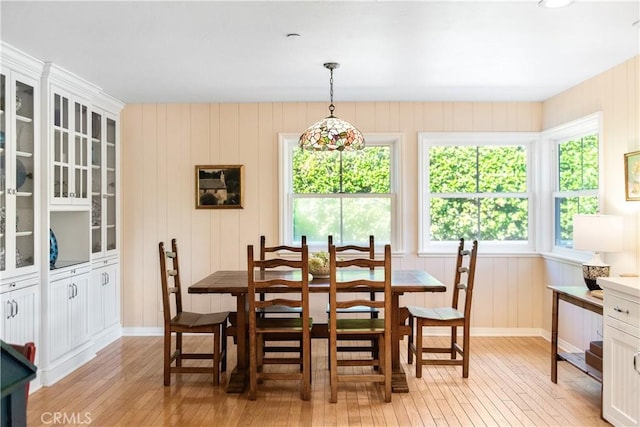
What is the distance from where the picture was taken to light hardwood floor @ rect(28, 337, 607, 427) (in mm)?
3086

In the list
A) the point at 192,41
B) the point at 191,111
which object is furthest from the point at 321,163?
the point at 192,41

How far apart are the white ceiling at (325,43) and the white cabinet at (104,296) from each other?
1712 millimetres

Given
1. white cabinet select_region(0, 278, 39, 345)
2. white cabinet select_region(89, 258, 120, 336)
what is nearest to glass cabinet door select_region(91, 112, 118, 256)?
white cabinet select_region(89, 258, 120, 336)

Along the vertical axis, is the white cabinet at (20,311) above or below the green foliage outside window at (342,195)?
below

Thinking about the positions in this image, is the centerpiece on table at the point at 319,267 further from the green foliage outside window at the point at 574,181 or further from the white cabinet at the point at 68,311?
the green foliage outside window at the point at 574,181

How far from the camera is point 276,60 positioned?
Answer: 3.68 metres

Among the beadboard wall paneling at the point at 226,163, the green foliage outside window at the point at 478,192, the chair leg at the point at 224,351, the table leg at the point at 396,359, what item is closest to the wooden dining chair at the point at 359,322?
the table leg at the point at 396,359

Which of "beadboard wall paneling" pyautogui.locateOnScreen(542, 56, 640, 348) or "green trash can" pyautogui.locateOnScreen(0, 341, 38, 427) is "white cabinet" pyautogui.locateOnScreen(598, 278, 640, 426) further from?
"green trash can" pyautogui.locateOnScreen(0, 341, 38, 427)

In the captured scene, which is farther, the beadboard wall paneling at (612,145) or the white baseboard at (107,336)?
the white baseboard at (107,336)

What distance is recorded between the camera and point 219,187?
5.19 metres

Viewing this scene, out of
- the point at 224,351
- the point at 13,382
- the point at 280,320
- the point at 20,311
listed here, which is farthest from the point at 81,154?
the point at 13,382

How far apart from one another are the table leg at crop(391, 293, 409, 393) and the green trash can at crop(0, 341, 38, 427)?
2547 millimetres

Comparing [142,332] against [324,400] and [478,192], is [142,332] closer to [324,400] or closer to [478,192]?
[324,400]

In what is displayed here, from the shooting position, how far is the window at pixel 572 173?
13.9ft
